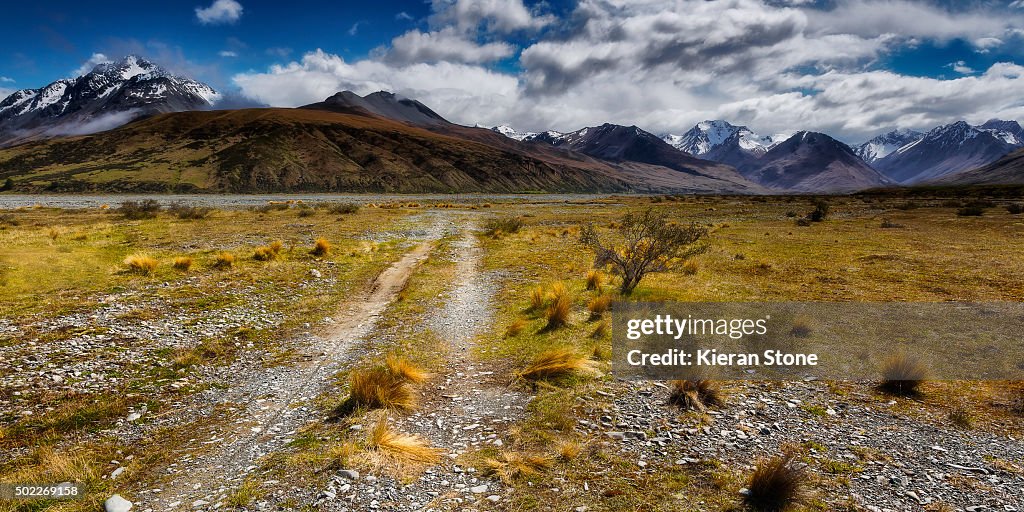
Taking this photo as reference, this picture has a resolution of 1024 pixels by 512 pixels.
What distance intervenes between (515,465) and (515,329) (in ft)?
19.8

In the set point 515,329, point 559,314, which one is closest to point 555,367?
point 515,329

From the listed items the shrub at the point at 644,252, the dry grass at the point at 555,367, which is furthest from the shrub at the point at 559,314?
the shrub at the point at 644,252

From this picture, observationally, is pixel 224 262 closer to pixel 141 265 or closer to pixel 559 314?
pixel 141 265

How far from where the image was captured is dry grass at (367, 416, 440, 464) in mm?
6195

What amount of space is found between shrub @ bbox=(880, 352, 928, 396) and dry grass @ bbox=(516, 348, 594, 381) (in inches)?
218

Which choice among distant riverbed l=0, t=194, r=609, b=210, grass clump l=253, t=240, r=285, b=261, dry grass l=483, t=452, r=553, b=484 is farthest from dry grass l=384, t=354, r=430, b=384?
distant riverbed l=0, t=194, r=609, b=210

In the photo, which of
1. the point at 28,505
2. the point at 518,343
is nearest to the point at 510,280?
the point at 518,343

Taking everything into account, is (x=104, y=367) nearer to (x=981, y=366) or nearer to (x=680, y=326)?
(x=680, y=326)

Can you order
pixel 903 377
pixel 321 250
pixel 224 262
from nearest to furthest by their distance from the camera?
pixel 903 377, pixel 224 262, pixel 321 250

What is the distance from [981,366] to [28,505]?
16136mm

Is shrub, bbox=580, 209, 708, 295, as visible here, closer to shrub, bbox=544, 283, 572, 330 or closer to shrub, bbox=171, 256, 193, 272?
shrub, bbox=544, 283, 572, 330

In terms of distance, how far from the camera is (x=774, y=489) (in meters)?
5.17

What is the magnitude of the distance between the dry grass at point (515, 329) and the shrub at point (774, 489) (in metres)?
7.20

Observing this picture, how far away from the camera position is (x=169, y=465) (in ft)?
20.5
